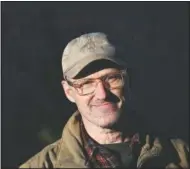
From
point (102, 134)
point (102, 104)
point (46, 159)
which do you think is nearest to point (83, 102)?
point (102, 104)

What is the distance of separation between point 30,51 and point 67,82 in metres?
1.15

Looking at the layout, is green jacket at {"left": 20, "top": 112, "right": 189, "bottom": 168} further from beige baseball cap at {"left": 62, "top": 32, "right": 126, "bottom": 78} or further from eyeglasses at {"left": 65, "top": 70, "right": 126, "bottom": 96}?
beige baseball cap at {"left": 62, "top": 32, "right": 126, "bottom": 78}

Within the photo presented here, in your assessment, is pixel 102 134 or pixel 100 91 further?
pixel 102 134

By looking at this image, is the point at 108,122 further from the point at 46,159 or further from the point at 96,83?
the point at 46,159

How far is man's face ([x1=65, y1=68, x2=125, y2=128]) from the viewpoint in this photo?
3.18m

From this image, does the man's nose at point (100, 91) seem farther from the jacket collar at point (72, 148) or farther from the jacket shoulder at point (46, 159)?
the jacket shoulder at point (46, 159)

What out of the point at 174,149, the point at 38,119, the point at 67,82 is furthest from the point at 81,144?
the point at 38,119

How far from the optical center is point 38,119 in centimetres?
427

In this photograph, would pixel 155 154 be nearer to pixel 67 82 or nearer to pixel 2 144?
pixel 67 82

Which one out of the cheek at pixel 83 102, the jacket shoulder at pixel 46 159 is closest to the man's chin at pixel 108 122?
the cheek at pixel 83 102

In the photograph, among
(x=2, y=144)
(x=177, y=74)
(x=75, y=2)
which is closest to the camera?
(x=2, y=144)

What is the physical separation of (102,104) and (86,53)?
1.01ft

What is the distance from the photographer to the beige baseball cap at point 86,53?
126 inches

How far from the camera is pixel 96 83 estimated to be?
319cm
